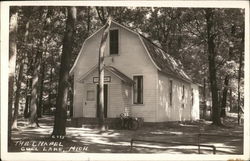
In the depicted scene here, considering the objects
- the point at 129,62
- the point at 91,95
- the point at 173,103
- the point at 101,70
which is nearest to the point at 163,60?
the point at 129,62

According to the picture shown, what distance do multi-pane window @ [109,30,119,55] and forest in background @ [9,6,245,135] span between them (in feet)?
1.55

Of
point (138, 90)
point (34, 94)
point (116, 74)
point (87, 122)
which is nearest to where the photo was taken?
point (87, 122)

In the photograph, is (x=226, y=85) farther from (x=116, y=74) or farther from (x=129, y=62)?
(x=116, y=74)

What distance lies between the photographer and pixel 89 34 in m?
7.71

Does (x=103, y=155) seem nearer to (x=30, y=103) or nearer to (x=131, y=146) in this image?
(x=131, y=146)

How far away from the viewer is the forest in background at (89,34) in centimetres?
652

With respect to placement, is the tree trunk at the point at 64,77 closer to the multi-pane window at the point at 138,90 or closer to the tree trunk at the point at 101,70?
the tree trunk at the point at 101,70

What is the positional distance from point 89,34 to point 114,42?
4.58 ft

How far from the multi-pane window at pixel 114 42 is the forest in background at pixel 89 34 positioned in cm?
47

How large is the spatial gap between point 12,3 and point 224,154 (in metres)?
4.20

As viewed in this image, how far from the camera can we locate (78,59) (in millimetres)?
8617

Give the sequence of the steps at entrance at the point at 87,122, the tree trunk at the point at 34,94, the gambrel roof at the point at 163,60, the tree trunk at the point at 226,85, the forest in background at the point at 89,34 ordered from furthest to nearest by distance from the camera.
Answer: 1. the gambrel roof at the point at 163,60
2. the steps at entrance at the point at 87,122
3. the tree trunk at the point at 34,94
4. the tree trunk at the point at 226,85
5. the forest in background at the point at 89,34

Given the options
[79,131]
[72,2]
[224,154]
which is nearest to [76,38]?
[72,2]

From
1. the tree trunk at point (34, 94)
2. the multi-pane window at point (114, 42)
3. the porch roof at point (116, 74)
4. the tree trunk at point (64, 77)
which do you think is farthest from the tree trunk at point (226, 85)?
the tree trunk at point (34, 94)
